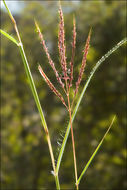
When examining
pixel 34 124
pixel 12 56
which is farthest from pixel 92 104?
pixel 12 56

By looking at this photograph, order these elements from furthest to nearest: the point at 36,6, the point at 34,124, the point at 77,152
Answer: the point at 34,124 < the point at 36,6 < the point at 77,152

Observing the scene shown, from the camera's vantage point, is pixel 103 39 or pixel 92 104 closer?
pixel 103 39

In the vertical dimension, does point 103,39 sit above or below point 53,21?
below

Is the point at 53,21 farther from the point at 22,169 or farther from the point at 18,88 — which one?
the point at 22,169

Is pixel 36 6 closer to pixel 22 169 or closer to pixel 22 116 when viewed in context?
pixel 22 116

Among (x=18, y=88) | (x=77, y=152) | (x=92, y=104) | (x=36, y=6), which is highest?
(x=36, y=6)

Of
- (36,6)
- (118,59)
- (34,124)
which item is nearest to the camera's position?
(118,59)

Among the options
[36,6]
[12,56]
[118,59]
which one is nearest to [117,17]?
[118,59]
